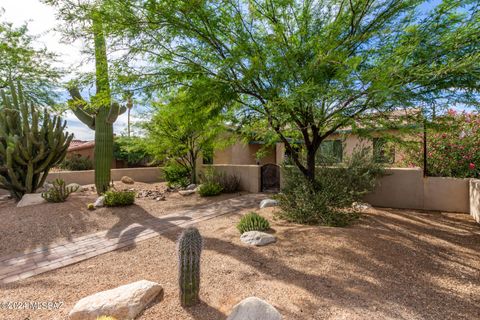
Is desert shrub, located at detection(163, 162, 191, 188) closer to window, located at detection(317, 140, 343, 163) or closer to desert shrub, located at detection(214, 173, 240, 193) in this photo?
desert shrub, located at detection(214, 173, 240, 193)

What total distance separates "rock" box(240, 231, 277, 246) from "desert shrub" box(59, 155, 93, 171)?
1553cm

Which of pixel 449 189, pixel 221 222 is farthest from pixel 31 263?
pixel 449 189

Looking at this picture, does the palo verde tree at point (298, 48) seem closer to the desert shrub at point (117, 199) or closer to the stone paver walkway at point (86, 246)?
the stone paver walkway at point (86, 246)

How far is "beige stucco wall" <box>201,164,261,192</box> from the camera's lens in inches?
472

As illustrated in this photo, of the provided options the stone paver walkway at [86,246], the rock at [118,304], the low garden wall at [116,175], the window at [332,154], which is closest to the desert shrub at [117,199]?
the stone paver walkway at [86,246]

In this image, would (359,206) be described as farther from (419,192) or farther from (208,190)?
(208,190)

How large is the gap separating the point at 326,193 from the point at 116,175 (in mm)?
13449

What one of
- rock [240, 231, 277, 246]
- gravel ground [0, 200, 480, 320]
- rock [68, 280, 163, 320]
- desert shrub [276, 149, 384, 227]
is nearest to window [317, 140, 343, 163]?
desert shrub [276, 149, 384, 227]

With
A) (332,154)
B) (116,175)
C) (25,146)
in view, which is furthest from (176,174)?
(332,154)

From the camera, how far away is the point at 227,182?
11.9 m

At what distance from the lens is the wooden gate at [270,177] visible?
478 inches

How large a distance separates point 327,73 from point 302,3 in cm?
229

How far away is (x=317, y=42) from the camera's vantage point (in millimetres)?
5312

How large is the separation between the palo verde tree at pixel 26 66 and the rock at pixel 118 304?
1569 centimetres
